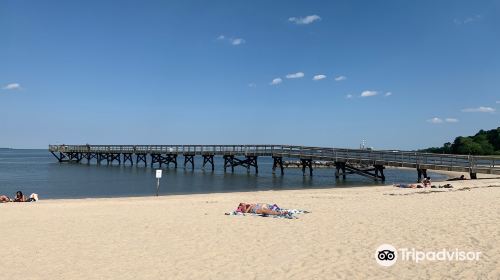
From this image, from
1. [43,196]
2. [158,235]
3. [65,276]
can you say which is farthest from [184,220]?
[43,196]

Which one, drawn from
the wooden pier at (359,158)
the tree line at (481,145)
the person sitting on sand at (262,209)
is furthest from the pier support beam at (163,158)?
the tree line at (481,145)

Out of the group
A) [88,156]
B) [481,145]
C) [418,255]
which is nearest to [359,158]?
[418,255]

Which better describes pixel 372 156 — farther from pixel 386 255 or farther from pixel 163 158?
pixel 163 158

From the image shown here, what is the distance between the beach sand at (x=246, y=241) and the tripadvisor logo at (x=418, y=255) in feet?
0.58

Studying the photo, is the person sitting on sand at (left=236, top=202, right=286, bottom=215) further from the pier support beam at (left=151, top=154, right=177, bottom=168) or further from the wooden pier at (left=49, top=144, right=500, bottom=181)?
the pier support beam at (left=151, top=154, right=177, bottom=168)

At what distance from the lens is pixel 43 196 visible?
2323 centimetres

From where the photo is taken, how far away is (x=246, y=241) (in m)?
9.12

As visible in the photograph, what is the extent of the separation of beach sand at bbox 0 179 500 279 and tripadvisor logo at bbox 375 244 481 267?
0.18 metres

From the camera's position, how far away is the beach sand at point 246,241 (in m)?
6.84

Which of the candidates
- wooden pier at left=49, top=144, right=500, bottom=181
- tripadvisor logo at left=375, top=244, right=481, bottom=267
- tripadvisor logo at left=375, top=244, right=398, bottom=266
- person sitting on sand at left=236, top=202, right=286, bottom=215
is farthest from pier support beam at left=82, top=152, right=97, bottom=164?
tripadvisor logo at left=375, top=244, right=481, bottom=267

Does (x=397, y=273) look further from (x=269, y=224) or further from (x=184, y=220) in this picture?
(x=184, y=220)

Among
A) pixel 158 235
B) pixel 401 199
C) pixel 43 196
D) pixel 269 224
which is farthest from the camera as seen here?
pixel 43 196

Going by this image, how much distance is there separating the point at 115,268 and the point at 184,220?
480cm

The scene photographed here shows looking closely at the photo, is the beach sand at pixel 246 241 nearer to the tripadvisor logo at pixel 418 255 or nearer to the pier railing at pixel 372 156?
the tripadvisor logo at pixel 418 255
